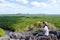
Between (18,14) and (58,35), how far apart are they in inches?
73.2

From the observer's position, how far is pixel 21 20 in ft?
23.3

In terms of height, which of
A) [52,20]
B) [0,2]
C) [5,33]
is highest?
[0,2]

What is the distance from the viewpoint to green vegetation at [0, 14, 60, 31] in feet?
22.8

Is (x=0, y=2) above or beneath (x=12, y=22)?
above

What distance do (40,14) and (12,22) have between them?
115 cm

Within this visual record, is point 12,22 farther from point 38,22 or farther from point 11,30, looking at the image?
point 38,22

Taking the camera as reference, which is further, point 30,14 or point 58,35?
point 30,14

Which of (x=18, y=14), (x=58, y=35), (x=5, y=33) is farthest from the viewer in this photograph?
(x=18, y=14)

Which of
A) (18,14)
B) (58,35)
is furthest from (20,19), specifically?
(58,35)

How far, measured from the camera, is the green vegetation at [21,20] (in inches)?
273

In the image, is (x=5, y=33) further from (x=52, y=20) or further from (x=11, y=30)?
(x=52, y=20)

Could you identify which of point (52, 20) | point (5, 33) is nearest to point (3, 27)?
point (5, 33)

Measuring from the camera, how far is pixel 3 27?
694 centimetres

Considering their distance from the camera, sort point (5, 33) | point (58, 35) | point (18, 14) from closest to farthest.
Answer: point (58, 35) → point (5, 33) → point (18, 14)
